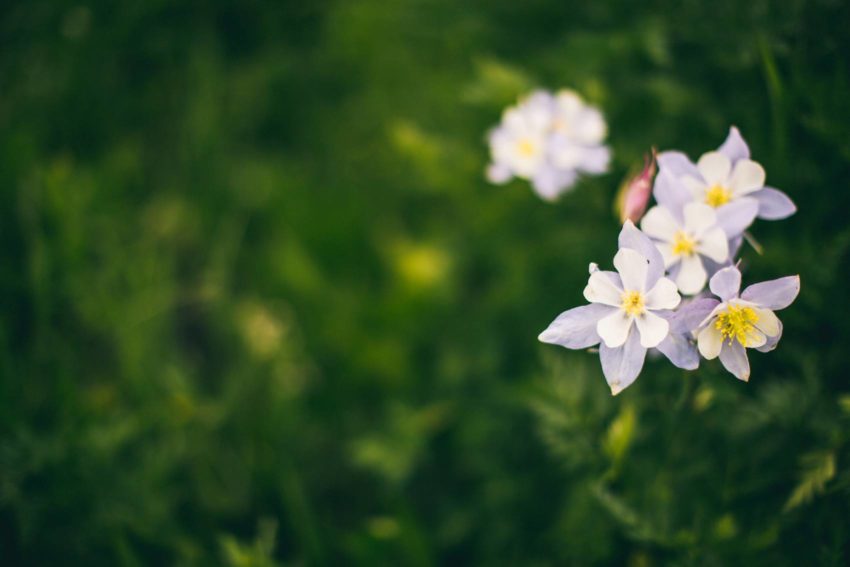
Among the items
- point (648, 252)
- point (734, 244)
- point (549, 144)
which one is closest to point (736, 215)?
point (734, 244)

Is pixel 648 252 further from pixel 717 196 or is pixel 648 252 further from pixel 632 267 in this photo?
pixel 717 196

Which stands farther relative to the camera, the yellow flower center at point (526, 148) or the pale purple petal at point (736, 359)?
the yellow flower center at point (526, 148)

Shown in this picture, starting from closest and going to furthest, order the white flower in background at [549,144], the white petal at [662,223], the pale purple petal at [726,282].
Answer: the pale purple petal at [726,282]
the white petal at [662,223]
the white flower in background at [549,144]

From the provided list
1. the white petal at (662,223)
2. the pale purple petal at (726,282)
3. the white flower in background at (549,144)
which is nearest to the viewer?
the pale purple petal at (726,282)

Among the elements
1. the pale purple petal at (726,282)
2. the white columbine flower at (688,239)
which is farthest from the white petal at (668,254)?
the pale purple petal at (726,282)

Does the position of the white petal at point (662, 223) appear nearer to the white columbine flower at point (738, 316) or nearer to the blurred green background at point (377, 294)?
the white columbine flower at point (738, 316)

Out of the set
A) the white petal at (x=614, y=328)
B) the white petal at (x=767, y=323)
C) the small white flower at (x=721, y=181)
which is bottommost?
the white petal at (x=767, y=323)

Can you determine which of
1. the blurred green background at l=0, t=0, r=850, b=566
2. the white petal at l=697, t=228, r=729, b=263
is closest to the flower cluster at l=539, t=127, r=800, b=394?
the white petal at l=697, t=228, r=729, b=263
